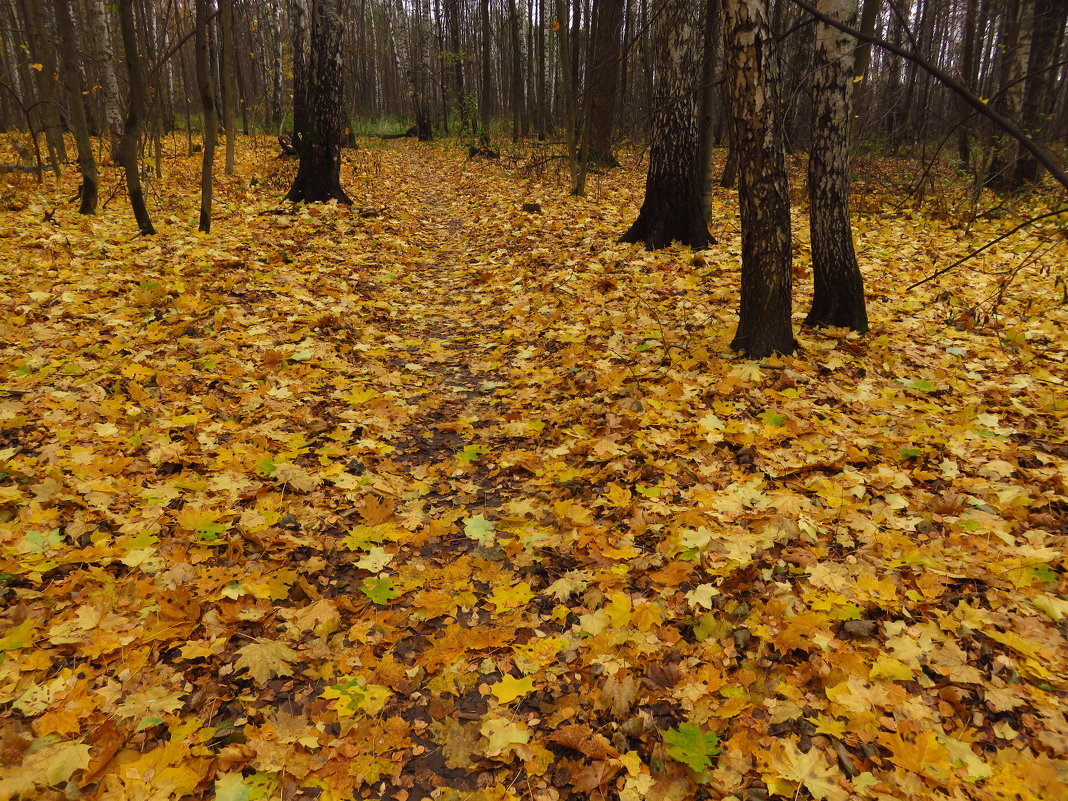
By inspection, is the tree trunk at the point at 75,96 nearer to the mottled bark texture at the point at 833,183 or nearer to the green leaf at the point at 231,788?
the mottled bark texture at the point at 833,183

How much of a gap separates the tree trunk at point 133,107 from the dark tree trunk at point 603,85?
6.24m

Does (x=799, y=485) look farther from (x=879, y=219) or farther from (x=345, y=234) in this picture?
(x=879, y=219)

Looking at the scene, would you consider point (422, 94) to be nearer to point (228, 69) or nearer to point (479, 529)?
point (228, 69)

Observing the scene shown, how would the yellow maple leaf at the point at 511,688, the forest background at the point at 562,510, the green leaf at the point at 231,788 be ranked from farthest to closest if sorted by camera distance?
the yellow maple leaf at the point at 511,688 < the forest background at the point at 562,510 < the green leaf at the point at 231,788

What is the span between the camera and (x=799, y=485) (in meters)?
3.27

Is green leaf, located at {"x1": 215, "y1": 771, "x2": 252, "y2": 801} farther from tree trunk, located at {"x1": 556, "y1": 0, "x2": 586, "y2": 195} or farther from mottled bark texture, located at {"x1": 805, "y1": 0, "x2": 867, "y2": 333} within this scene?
tree trunk, located at {"x1": 556, "y1": 0, "x2": 586, "y2": 195}

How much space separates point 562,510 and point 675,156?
5.88 m

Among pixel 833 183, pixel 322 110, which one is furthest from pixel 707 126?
pixel 322 110

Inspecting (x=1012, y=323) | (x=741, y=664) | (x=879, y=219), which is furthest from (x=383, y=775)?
(x=879, y=219)

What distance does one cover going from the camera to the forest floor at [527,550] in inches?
80.5

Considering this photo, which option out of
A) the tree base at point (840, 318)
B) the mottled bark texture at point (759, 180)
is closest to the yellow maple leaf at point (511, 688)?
the mottled bark texture at point (759, 180)

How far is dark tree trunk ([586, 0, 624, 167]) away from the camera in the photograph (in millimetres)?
11438

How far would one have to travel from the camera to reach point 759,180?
167 inches

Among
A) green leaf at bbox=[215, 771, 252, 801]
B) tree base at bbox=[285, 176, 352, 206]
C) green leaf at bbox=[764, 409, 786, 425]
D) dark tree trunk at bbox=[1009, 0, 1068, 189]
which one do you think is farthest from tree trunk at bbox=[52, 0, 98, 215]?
dark tree trunk at bbox=[1009, 0, 1068, 189]
